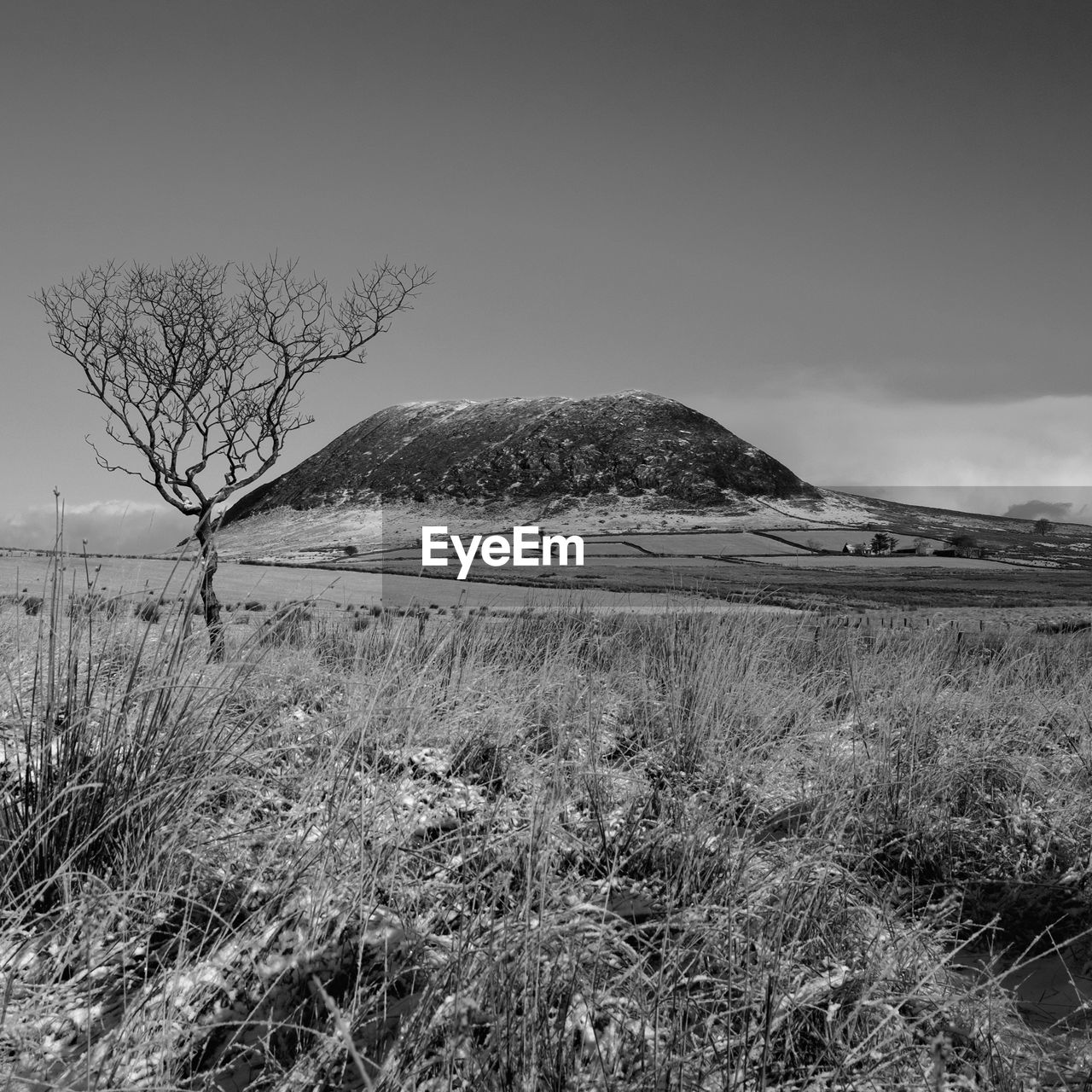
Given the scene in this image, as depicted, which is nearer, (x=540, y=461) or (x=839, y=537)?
(x=839, y=537)

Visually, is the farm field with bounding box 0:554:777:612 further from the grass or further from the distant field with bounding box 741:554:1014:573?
the distant field with bounding box 741:554:1014:573

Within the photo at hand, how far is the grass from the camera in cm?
199

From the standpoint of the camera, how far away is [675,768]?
185 inches

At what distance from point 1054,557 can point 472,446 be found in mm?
115597

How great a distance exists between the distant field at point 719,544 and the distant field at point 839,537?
3.14 m

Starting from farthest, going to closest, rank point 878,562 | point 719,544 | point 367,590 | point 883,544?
point 719,544, point 883,544, point 878,562, point 367,590

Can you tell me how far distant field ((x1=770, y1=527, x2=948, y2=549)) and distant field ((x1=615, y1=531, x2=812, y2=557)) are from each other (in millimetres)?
3143

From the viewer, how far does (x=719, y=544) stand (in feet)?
240

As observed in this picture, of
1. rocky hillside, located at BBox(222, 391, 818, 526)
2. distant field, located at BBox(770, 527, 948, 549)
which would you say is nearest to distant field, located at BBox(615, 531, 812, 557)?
distant field, located at BBox(770, 527, 948, 549)

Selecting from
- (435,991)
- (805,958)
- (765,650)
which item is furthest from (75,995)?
(765,650)

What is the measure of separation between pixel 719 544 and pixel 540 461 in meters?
87.8

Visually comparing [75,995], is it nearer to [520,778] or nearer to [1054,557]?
[520,778]

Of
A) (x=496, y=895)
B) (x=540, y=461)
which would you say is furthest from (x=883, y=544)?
(x=540, y=461)

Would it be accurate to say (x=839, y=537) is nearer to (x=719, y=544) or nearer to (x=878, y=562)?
(x=719, y=544)
